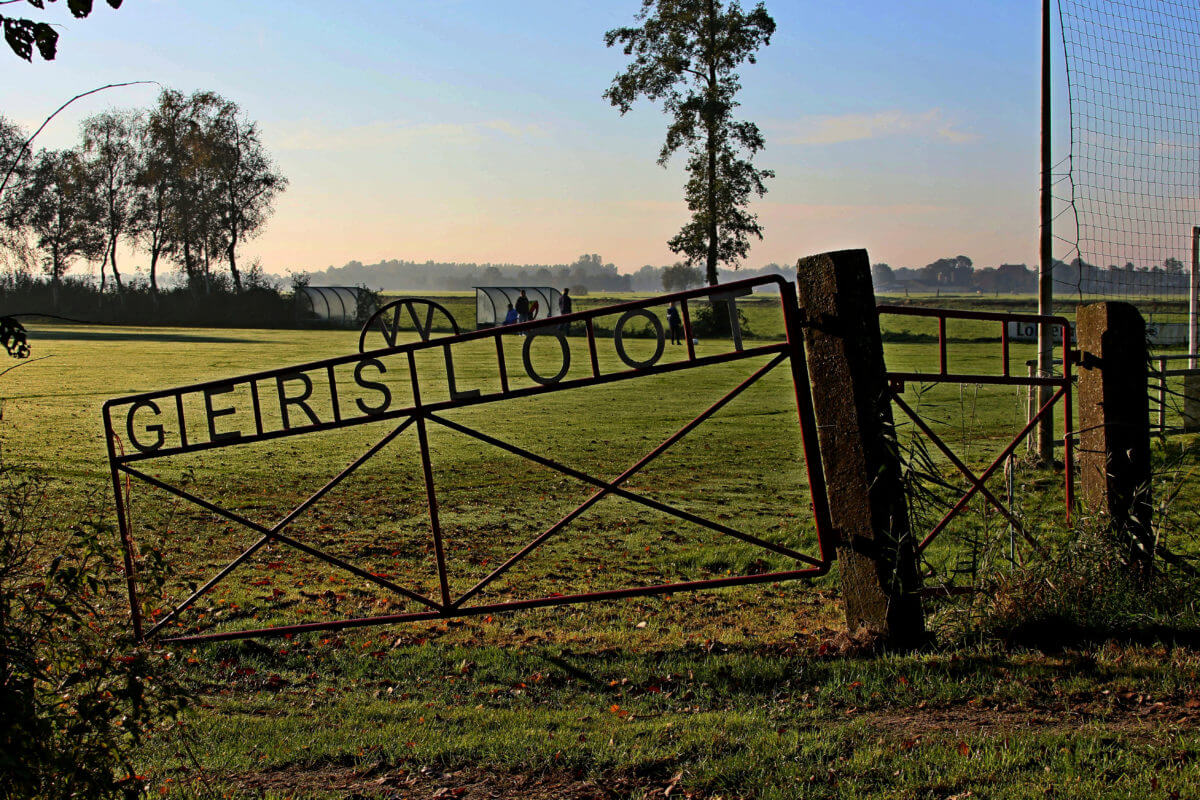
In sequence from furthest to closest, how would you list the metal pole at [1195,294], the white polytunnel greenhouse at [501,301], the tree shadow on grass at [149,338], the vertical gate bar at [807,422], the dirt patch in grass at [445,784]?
the white polytunnel greenhouse at [501,301] → the tree shadow on grass at [149,338] → the metal pole at [1195,294] → the vertical gate bar at [807,422] → the dirt patch in grass at [445,784]

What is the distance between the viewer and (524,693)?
512 cm

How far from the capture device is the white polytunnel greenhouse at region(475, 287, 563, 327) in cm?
4544

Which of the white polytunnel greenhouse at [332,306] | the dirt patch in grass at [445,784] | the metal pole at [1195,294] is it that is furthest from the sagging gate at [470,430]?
the white polytunnel greenhouse at [332,306]

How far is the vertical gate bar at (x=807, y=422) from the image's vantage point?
198 inches

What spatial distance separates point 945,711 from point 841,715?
45 centimetres

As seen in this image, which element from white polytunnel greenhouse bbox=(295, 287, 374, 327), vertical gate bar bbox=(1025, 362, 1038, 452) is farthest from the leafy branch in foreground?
white polytunnel greenhouse bbox=(295, 287, 374, 327)

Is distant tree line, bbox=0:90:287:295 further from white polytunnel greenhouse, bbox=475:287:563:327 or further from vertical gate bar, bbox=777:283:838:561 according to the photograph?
vertical gate bar, bbox=777:283:838:561

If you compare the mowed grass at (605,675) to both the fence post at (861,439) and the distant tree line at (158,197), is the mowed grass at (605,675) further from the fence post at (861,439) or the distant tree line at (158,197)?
the distant tree line at (158,197)

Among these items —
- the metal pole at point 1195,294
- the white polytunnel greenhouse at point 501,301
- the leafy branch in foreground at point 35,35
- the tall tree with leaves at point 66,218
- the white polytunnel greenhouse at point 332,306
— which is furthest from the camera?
the tall tree with leaves at point 66,218

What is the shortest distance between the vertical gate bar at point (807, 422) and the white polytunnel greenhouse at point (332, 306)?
1846 inches

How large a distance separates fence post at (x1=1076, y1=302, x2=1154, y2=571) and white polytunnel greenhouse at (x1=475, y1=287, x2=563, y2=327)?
39.7m

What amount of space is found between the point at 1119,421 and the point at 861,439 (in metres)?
1.79

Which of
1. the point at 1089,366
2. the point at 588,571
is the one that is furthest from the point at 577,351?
the point at 1089,366

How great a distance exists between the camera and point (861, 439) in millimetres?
4828
